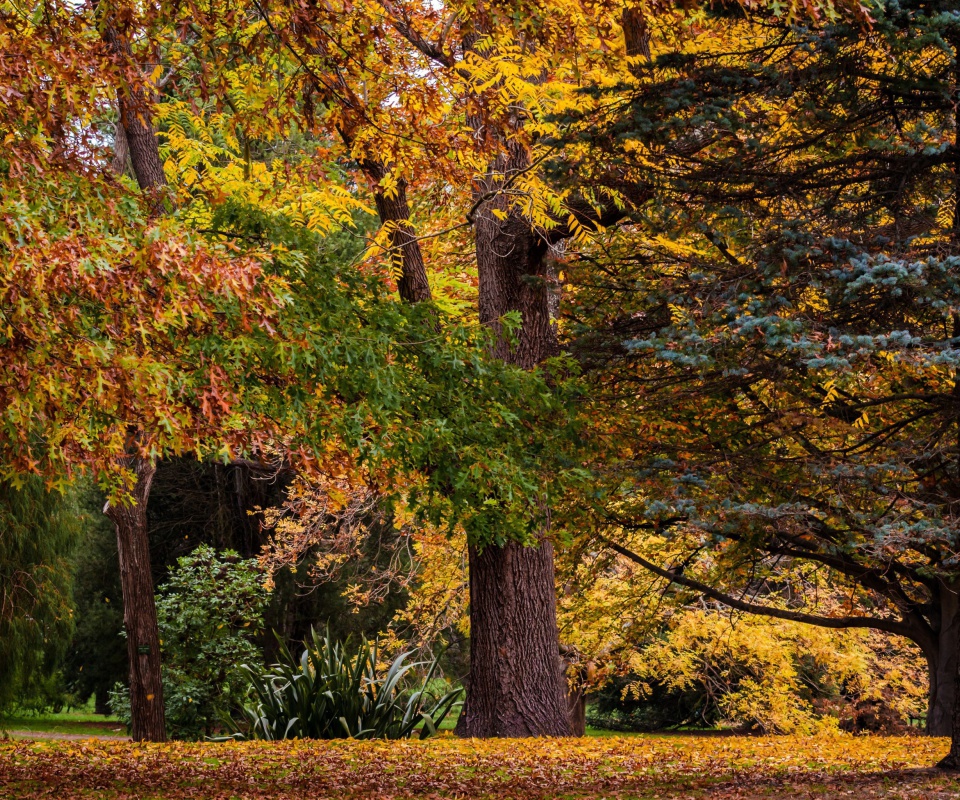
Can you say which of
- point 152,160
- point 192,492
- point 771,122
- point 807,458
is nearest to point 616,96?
point 771,122

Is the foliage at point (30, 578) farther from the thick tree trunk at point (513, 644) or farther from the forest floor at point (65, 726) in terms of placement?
the thick tree trunk at point (513, 644)

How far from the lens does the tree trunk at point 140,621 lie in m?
12.2

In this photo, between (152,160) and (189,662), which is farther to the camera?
(189,662)

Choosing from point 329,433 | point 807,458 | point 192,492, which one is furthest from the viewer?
point 192,492

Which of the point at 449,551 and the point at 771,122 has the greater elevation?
the point at 771,122

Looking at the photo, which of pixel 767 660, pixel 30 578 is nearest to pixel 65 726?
pixel 30 578

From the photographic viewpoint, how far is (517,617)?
992 centimetres

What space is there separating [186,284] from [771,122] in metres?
4.56

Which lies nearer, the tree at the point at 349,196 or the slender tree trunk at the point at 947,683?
the tree at the point at 349,196

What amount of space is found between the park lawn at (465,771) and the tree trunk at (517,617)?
22.1 inches

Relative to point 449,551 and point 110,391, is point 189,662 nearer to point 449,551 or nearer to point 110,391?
Result: point 449,551

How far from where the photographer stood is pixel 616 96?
23.9 feet

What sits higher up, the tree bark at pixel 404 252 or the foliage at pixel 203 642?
the tree bark at pixel 404 252

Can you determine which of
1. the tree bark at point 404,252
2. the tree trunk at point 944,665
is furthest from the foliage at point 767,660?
the tree bark at point 404,252
